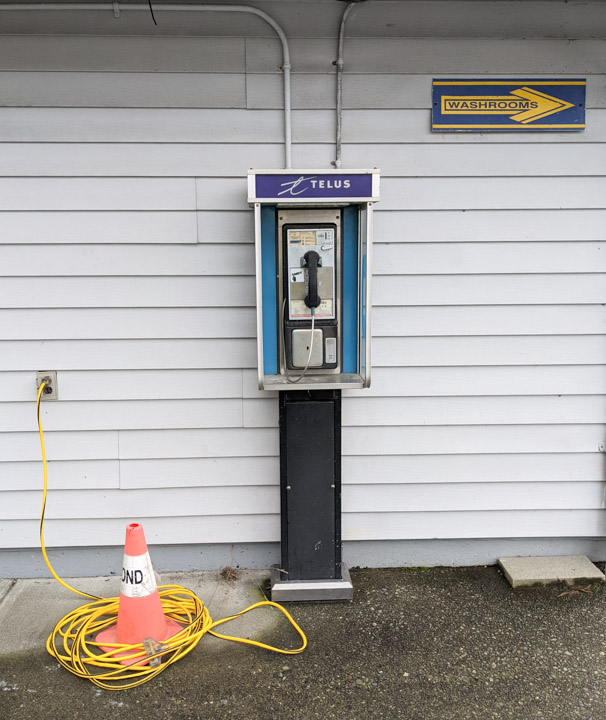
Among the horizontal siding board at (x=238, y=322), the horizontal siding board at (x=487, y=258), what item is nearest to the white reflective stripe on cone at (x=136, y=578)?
the horizontal siding board at (x=238, y=322)

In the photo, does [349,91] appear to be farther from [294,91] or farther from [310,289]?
[310,289]

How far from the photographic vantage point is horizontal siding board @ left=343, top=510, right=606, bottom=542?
3242 mm

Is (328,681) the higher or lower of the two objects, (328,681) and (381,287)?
the lower

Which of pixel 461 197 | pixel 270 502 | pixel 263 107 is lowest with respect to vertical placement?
pixel 270 502

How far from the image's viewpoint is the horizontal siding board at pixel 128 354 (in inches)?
119

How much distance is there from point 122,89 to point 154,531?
223 centimetres

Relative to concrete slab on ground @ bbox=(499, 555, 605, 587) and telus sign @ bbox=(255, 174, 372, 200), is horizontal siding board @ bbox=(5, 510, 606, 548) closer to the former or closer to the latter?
concrete slab on ground @ bbox=(499, 555, 605, 587)

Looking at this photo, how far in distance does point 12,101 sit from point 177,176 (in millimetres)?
843

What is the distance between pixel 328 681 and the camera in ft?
7.97

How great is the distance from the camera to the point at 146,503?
3168mm

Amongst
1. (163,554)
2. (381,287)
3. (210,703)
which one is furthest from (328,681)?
(381,287)

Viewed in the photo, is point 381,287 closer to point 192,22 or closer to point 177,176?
point 177,176

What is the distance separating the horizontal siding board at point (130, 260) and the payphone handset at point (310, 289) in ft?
1.32

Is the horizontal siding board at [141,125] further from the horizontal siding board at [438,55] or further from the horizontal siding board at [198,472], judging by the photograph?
the horizontal siding board at [198,472]
